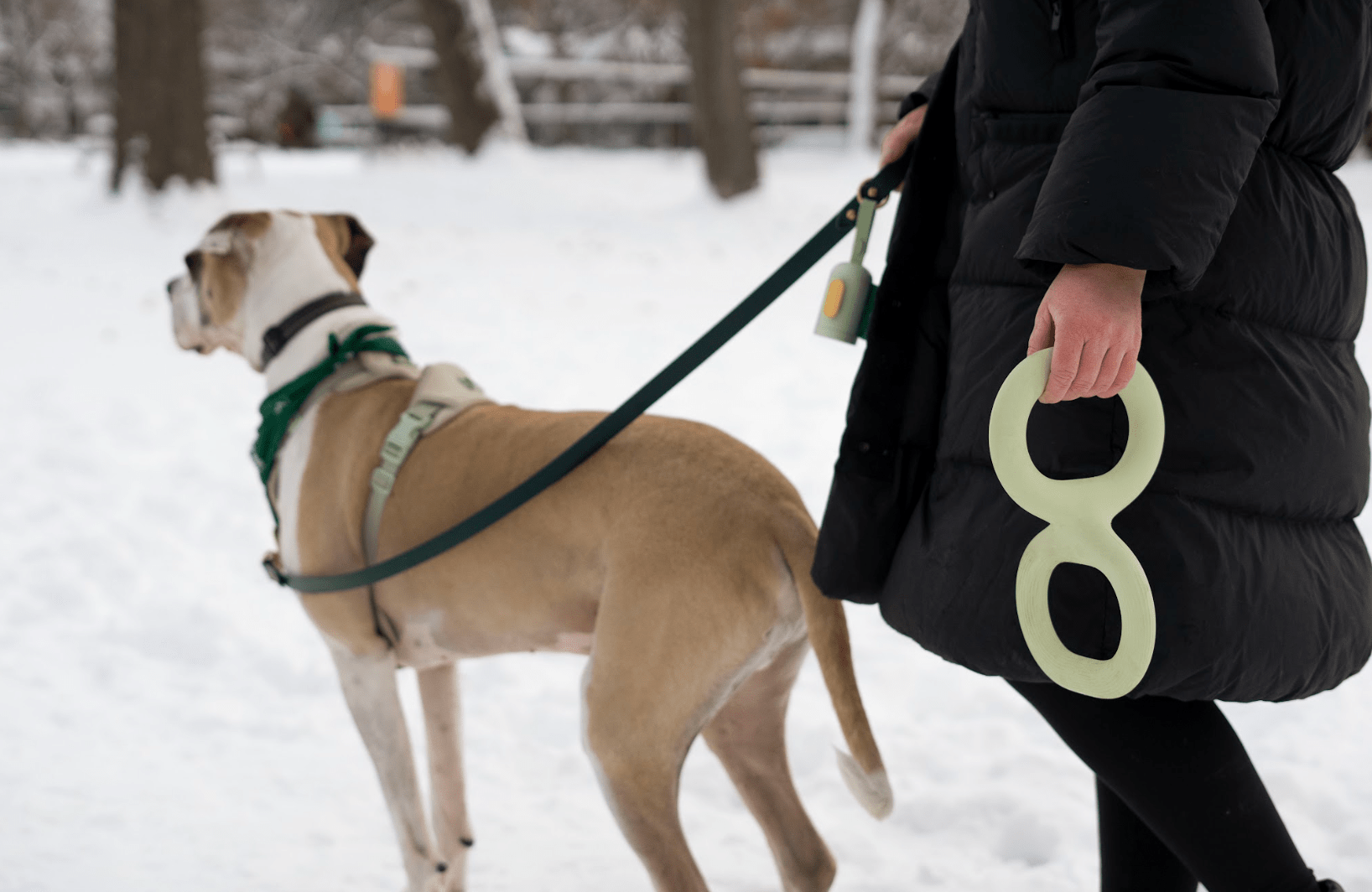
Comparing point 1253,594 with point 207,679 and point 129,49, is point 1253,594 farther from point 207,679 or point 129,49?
point 129,49

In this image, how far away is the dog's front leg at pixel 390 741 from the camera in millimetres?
2330

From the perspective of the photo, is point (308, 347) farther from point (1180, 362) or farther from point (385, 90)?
point (385, 90)

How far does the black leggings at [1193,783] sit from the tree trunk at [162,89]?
32.6ft

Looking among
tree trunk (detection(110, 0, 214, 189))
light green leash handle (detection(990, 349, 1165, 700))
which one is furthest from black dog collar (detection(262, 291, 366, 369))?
tree trunk (detection(110, 0, 214, 189))

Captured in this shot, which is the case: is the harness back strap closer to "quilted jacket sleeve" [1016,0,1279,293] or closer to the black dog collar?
the black dog collar

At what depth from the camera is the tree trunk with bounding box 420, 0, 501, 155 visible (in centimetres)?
1212

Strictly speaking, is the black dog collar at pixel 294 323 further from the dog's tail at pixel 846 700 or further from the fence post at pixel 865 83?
the fence post at pixel 865 83

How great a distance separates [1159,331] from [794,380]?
15.0 ft

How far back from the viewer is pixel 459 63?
12.2m

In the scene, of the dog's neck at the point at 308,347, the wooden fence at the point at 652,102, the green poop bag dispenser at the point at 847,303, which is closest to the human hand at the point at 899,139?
the green poop bag dispenser at the point at 847,303

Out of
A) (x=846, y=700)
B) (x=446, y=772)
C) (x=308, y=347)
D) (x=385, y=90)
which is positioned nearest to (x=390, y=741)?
(x=446, y=772)

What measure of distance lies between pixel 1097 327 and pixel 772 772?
4.31 ft

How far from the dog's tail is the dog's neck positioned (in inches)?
50.2

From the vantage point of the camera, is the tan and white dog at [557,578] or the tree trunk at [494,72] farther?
the tree trunk at [494,72]
